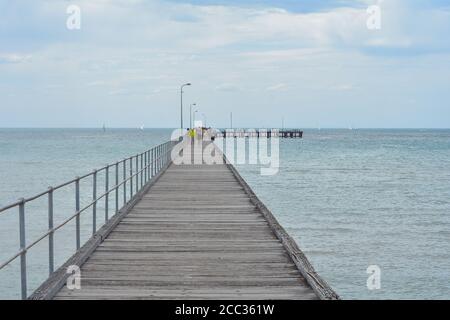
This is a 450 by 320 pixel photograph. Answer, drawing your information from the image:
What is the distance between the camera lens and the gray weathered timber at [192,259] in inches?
295

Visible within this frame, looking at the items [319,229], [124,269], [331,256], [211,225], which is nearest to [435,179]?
[319,229]

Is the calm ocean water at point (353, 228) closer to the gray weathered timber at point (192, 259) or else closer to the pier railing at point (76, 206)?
the pier railing at point (76, 206)

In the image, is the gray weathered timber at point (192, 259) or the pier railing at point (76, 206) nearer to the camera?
the pier railing at point (76, 206)

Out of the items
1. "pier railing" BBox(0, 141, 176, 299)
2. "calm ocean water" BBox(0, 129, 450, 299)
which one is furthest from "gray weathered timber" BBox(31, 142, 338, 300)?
"calm ocean water" BBox(0, 129, 450, 299)

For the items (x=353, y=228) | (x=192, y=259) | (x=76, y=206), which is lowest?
(x=353, y=228)

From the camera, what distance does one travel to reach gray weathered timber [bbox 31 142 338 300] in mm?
7480

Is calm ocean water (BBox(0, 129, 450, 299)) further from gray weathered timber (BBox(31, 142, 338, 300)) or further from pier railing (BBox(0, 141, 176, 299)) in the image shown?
gray weathered timber (BBox(31, 142, 338, 300))

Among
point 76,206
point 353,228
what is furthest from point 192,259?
point 353,228

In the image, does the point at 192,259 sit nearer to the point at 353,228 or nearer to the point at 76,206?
the point at 76,206

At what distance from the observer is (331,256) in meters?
18.5

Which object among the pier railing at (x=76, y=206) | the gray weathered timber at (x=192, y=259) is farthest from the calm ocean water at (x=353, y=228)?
the gray weathered timber at (x=192, y=259)

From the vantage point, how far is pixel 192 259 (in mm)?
9297

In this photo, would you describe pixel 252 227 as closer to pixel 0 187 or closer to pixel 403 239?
pixel 403 239

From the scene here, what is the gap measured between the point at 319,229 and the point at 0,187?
27826mm
